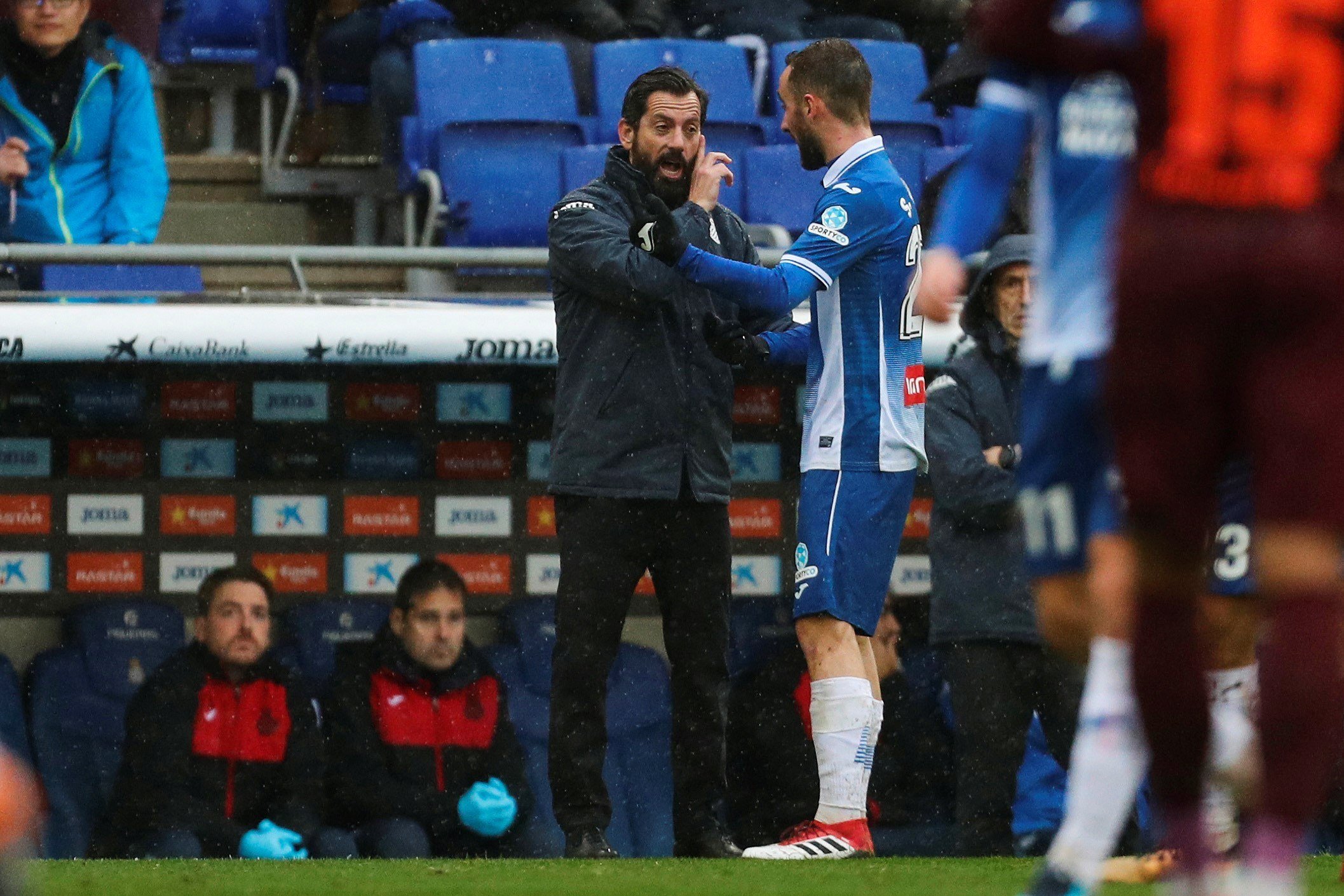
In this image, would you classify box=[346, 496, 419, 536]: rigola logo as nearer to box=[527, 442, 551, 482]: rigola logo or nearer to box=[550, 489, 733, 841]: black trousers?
box=[527, 442, 551, 482]: rigola logo

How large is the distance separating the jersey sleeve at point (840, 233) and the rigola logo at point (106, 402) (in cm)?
292

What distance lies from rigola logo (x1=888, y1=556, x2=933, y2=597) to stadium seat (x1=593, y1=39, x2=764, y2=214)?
1782mm

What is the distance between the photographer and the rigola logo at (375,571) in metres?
7.46

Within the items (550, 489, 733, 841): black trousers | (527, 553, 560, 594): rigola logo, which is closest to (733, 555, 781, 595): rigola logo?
(527, 553, 560, 594): rigola logo

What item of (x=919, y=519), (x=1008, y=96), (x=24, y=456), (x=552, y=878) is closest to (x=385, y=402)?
(x=24, y=456)

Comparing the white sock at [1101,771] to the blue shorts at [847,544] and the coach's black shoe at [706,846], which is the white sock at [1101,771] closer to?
the blue shorts at [847,544]

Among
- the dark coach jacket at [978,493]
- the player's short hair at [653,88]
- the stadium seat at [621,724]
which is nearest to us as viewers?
the player's short hair at [653,88]

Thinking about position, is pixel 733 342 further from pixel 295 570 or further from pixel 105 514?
pixel 105 514

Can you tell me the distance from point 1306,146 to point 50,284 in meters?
5.38

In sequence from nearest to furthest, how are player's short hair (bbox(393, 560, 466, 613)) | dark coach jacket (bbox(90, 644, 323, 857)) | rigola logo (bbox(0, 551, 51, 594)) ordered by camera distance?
dark coach jacket (bbox(90, 644, 323, 857)) < player's short hair (bbox(393, 560, 466, 613)) < rigola logo (bbox(0, 551, 51, 594))

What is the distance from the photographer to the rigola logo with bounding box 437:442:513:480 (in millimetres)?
7500

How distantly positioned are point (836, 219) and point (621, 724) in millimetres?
2544

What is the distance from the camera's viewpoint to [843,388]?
534cm

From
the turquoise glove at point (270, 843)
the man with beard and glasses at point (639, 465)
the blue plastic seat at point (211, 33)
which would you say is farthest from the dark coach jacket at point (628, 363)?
the blue plastic seat at point (211, 33)
